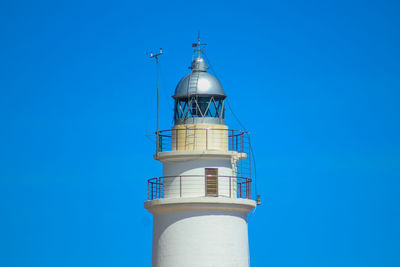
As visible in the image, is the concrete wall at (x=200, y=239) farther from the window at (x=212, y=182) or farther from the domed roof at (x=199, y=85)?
the domed roof at (x=199, y=85)

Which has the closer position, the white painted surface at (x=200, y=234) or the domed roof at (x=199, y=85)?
the white painted surface at (x=200, y=234)

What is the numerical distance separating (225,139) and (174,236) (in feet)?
14.1

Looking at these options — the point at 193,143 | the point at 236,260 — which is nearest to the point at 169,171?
the point at 193,143

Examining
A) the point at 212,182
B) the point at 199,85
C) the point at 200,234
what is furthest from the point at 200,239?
the point at 199,85

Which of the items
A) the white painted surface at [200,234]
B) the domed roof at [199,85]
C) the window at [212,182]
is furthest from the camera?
the domed roof at [199,85]

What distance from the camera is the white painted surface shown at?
36.1 meters

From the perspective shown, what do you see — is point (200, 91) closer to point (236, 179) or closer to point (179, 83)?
point (179, 83)

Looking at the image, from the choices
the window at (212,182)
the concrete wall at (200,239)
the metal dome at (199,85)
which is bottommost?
the concrete wall at (200,239)

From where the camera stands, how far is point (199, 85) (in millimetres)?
37031

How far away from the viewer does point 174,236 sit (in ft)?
119

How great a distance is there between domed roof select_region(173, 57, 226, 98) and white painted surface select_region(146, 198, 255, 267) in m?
4.20

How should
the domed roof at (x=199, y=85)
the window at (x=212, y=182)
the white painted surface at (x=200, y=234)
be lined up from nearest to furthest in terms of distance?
the white painted surface at (x=200, y=234) → the window at (x=212, y=182) → the domed roof at (x=199, y=85)

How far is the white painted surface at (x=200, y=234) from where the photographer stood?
3606 centimetres

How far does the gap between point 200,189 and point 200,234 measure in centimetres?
175
